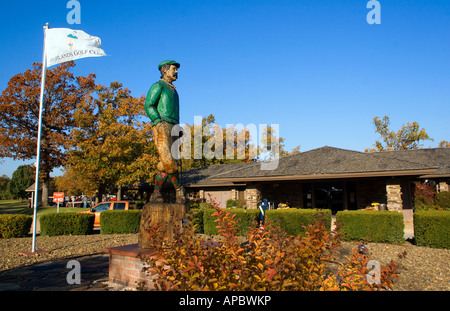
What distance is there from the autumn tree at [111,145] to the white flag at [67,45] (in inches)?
475

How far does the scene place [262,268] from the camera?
2523 millimetres

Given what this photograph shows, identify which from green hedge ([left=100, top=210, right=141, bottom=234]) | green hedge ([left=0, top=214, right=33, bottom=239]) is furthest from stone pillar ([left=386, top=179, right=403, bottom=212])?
green hedge ([left=0, top=214, right=33, bottom=239])

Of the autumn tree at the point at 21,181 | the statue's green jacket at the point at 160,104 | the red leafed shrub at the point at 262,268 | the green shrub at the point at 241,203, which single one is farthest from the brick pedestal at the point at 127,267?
the autumn tree at the point at 21,181

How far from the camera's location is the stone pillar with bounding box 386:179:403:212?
13.7 m

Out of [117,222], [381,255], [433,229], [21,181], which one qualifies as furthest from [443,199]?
[21,181]

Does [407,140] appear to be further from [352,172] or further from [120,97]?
[120,97]

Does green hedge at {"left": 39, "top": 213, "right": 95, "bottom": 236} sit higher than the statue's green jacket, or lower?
lower

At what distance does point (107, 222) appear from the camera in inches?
534

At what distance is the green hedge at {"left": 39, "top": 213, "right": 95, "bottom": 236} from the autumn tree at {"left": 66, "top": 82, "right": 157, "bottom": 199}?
8.78m

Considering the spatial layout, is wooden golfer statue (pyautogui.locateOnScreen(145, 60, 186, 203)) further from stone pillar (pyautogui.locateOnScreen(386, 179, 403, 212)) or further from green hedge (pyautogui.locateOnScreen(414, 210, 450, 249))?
stone pillar (pyautogui.locateOnScreen(386, 179, 403, 212))
